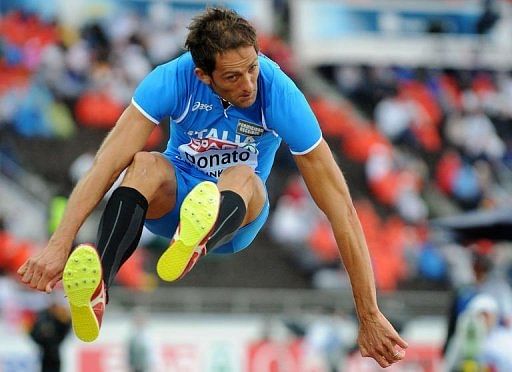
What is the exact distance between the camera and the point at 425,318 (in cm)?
1794

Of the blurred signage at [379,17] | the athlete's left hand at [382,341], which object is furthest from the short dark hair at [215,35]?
the blurred signage at [379,17]

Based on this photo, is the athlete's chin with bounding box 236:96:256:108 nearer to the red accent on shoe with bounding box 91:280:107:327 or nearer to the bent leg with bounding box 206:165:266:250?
the bent leg with bounding box 206:165:266:250

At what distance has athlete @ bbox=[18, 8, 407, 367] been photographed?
6504 millimetres

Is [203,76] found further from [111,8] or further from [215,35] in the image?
[111,8]

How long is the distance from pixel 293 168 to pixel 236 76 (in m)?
13.3

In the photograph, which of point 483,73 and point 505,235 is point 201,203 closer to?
point 505,235

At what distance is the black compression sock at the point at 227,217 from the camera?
6680mm

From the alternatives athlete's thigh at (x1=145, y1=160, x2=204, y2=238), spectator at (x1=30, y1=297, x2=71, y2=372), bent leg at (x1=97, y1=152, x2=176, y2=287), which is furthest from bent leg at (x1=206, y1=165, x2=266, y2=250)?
spectator at (x1=30, y1=297, x2=71, y2=372)

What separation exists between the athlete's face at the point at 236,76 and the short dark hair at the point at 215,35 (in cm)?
4

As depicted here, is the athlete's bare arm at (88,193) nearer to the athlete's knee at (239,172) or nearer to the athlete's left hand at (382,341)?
the athlete's knee at (239,172)

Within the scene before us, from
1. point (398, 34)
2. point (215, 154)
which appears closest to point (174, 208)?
point (215, 154)

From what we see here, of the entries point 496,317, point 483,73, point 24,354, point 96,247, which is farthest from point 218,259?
point 96,247

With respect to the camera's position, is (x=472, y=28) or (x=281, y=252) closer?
(x=281, y=252)

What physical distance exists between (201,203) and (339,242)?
89 cm
